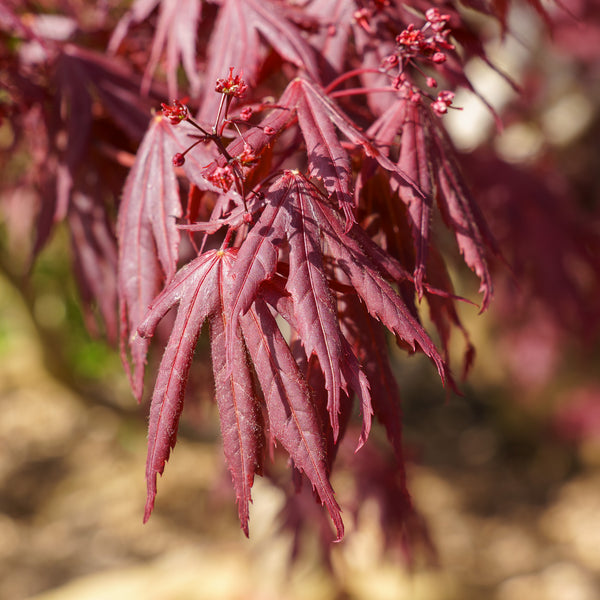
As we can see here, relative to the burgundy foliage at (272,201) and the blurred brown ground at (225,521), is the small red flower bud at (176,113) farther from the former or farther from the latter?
the blurred brown ground at (225,521)

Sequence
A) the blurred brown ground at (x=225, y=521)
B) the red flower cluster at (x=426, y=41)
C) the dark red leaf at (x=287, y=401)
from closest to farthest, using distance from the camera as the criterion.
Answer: the dark red leaf at (x=287, y=401) < the red flower cluster at (x=426, y=41) < the blurred brown ground at (x=225, y=521)

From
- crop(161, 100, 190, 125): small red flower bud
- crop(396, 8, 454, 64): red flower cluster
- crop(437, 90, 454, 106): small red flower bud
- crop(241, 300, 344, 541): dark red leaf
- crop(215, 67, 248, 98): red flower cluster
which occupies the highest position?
crop(396, 8, 454, 64): red flower cluster

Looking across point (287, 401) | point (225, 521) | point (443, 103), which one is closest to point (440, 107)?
point (443, 103)

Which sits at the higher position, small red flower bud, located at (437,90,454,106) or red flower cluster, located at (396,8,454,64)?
red flower cluster, located at (396,8,454,64)

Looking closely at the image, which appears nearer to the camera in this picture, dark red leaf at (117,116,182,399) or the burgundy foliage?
the burgundy foliage

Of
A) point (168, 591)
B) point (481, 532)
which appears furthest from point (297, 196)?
point (481, 532)

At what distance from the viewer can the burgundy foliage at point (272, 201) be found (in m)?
0.70

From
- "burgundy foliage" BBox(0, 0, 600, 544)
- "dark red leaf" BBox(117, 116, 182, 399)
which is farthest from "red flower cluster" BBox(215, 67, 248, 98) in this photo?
"dark red leaf" BBox(117, 116, 182, 399)

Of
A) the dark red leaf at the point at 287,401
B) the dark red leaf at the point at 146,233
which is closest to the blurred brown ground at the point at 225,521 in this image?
the dark red leaf at the point at 146,233

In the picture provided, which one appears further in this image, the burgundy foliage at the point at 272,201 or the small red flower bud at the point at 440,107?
the small red flower bud at the point at 440,107

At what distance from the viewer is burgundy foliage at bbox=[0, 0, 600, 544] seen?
70 centimetres

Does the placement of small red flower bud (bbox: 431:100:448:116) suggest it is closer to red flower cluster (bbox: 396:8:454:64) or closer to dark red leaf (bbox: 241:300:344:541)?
red flower cluster (bbox: 396:8:454:64)

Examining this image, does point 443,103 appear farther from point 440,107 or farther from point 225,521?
point 225,521

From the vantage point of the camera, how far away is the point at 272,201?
73 cm
